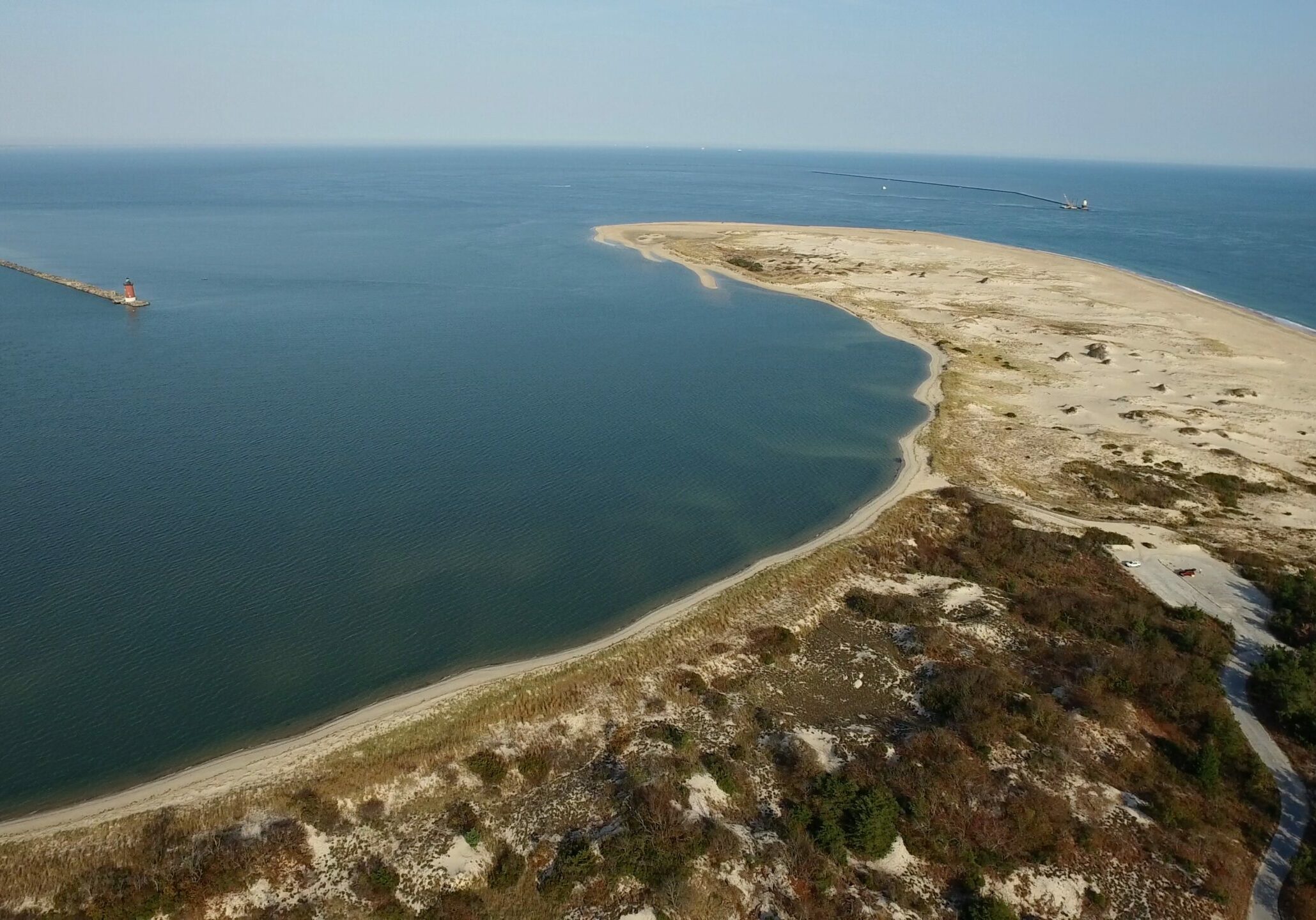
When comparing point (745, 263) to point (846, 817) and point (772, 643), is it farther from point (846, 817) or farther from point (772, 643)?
point (846, 817)

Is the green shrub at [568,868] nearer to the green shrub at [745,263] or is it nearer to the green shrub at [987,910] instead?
the green shrub at [987,910]

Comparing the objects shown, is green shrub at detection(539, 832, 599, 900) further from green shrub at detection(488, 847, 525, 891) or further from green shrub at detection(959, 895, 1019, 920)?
green shrub at detection(959, 895, 1019, 920)

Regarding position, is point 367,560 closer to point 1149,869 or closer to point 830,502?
point 830,502

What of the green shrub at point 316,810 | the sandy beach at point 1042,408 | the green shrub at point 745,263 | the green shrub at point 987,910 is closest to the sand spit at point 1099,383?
the sandy beach at point 1042,408

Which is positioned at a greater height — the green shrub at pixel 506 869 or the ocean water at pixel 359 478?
the ocean water at pixel 359 478

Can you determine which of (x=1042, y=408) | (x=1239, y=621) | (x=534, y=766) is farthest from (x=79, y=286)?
(x=1239, y=621)

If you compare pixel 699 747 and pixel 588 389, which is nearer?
pixel 699 747

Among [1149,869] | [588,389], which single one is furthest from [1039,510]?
[588,389]
